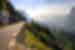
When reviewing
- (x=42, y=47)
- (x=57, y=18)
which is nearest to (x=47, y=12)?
(x=57, y=18)

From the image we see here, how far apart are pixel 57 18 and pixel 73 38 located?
0.12 metres

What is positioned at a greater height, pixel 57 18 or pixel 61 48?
pixel 57 18

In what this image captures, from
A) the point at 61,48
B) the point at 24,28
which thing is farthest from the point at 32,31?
the point at 61,48

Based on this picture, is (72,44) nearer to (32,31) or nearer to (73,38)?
(73,38)

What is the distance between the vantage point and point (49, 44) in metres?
0.65

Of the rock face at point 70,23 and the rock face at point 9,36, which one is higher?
the rock face at point 70,23

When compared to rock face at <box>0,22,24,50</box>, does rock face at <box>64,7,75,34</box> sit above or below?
above

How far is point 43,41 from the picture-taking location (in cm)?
65

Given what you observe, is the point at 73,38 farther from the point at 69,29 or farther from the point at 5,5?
the point at 5,5

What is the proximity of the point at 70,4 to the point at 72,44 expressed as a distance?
0.63 ft

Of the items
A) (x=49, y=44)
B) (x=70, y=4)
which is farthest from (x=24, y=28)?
(x=70, y=4)

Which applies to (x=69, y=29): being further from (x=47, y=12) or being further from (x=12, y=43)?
(x=12, y=43)

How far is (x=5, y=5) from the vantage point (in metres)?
0.69

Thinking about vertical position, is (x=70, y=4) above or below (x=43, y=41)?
above
